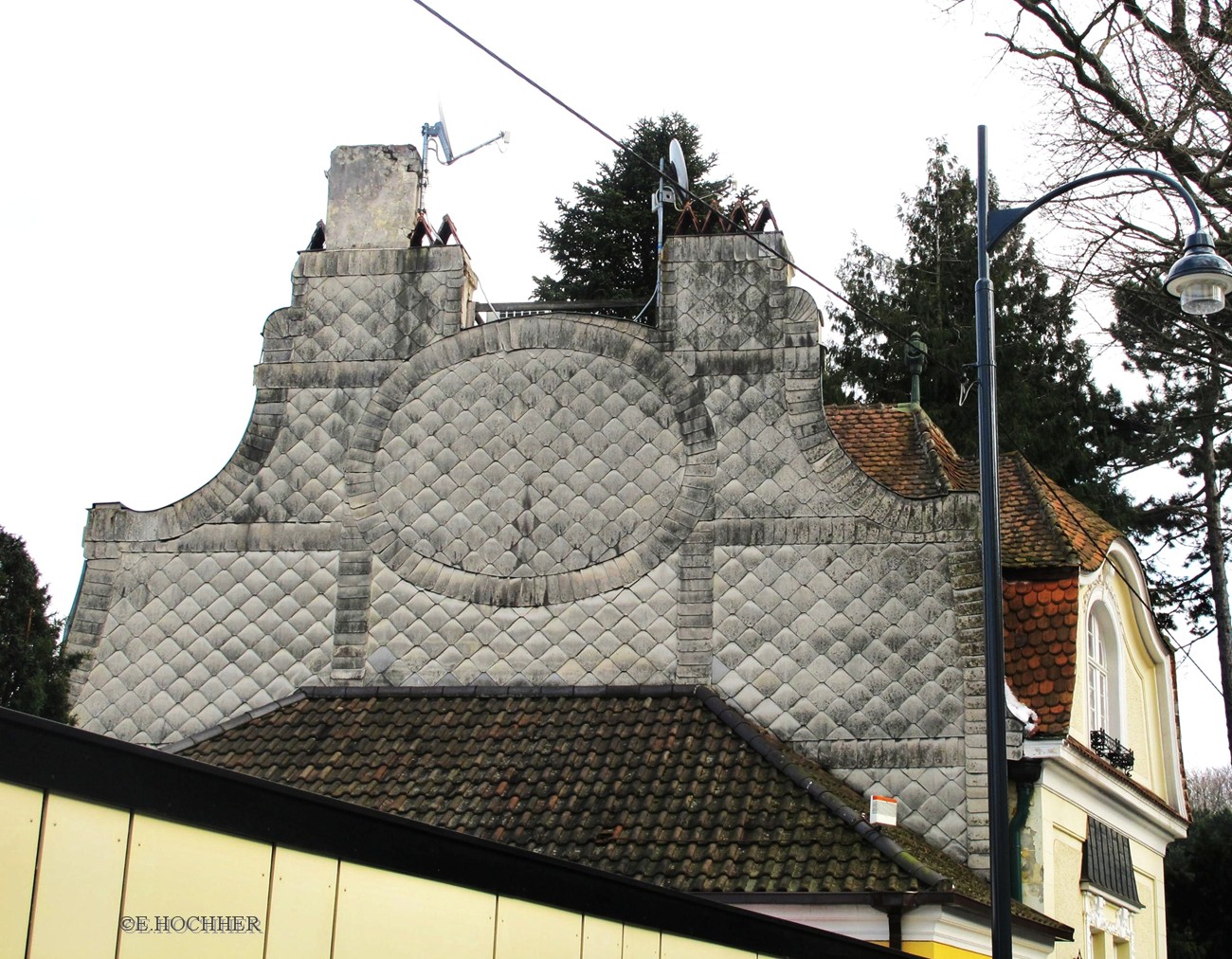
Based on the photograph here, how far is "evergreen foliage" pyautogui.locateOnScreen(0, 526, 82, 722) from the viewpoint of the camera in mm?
14180

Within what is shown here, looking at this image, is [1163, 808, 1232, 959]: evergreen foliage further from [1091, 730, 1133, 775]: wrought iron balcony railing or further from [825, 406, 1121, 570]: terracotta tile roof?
[825, 406, 1121, 570]: terracotta tile roof

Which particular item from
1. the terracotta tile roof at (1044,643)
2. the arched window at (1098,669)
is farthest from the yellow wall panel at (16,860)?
the arched window at (1098,669)

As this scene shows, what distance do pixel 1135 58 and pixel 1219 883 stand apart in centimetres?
1519

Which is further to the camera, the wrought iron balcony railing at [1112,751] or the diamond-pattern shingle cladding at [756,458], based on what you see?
the wrought iron balcony railing at [1112,751]

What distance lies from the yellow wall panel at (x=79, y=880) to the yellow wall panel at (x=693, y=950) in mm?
3970

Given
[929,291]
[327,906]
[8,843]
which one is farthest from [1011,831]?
[929,291]

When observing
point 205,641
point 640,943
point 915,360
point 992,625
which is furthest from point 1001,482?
point 640,943

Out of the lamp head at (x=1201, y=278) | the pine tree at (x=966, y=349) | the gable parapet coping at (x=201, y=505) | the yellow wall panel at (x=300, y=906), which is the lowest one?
the yellow wall panel at (x=300, y=906)

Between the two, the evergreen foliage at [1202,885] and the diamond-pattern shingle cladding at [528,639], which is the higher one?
the diamond-pattern shingle cladding at [528,639]

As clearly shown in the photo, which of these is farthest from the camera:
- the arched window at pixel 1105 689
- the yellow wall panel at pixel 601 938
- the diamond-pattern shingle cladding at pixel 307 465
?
the arched window at pixel 1105 689

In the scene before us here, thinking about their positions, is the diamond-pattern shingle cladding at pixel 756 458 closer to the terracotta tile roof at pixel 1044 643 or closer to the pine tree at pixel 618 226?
the terracotta tile roof at pixel 1044 643

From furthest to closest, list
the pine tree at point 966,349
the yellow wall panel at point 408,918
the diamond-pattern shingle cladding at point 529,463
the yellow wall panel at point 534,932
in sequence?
the pine tree at point 966,349, the diamond-pattern shingle cladding at point 529,463, the yellow wall panel at point 534,932, the yellow wall panel at point 408,918

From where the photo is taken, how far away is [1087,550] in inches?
722

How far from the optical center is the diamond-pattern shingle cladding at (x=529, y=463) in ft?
56.4
